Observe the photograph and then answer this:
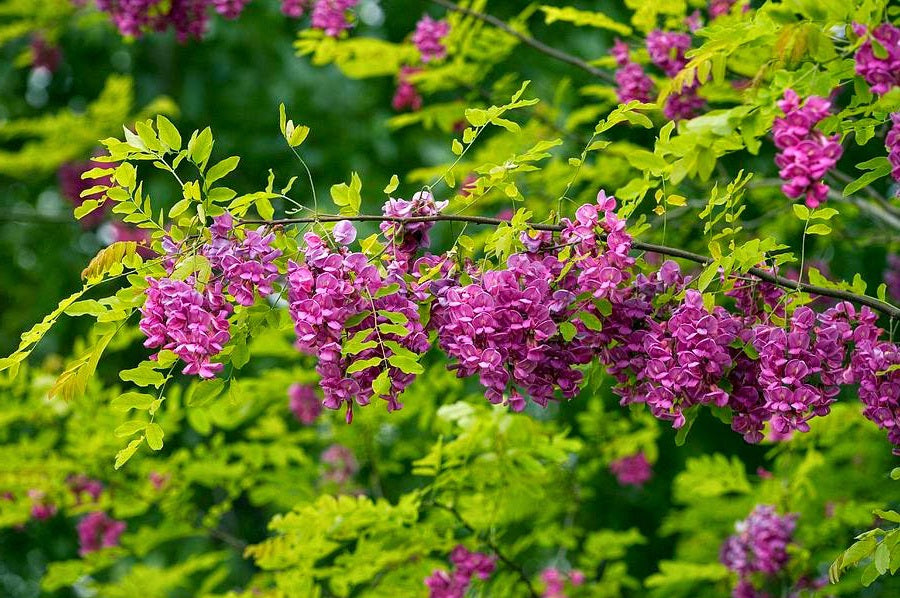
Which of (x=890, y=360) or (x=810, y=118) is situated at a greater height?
(x=810, y=118)

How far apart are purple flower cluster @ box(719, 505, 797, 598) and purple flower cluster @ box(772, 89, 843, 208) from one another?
195 centimetres

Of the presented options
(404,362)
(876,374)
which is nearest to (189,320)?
(404,362)

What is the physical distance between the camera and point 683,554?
179 inches

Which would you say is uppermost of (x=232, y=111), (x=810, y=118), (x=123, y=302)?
(x=810, y=118)

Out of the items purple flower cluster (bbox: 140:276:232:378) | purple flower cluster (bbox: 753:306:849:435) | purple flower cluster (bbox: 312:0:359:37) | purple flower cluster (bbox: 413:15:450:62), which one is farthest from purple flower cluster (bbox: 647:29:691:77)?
purple flower cluster (bbox: 140:276:232:378)

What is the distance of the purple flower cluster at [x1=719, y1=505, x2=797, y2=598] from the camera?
3.42 meters

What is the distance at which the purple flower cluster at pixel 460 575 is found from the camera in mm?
3035

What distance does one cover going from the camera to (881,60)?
6.32ft

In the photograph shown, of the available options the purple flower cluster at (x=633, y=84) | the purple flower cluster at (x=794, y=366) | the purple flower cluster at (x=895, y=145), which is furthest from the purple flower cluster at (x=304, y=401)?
the purple flower cluster at (x=895, y=145)

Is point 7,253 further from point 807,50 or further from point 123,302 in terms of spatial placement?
point 807,50

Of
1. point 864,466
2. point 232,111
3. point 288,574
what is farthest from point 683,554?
point 232,111

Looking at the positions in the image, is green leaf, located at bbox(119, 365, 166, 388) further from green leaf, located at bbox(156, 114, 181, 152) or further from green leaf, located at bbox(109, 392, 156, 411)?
green leaf, located at bbox(156, 114, 181, 152)

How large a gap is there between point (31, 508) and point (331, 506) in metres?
1.53

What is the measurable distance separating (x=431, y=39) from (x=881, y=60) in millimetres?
1997
